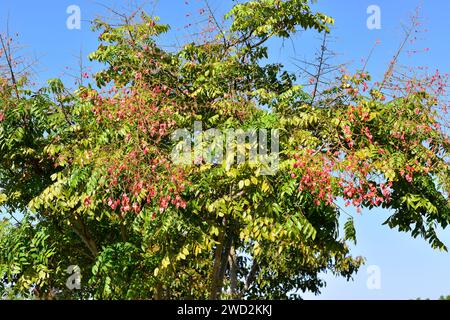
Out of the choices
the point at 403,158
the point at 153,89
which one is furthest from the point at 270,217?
the point at 153,89

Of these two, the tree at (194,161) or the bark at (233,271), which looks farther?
the bark at (233,271)

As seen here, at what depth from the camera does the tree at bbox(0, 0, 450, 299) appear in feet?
23.7

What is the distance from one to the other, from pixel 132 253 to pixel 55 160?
61.6 inches

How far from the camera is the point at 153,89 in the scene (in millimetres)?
8195

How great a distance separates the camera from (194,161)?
722 cm

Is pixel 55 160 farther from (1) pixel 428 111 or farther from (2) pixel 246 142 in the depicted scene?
(1) pixel 428 111

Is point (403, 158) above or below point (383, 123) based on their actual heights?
below

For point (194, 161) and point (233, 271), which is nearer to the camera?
point (194, 161)

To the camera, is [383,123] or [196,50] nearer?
[383,123]

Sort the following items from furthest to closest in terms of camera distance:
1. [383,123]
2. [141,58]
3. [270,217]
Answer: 1. [141,58]
2. [383,123]
3. [270,217]

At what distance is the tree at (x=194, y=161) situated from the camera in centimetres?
721

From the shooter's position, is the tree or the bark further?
the bark
